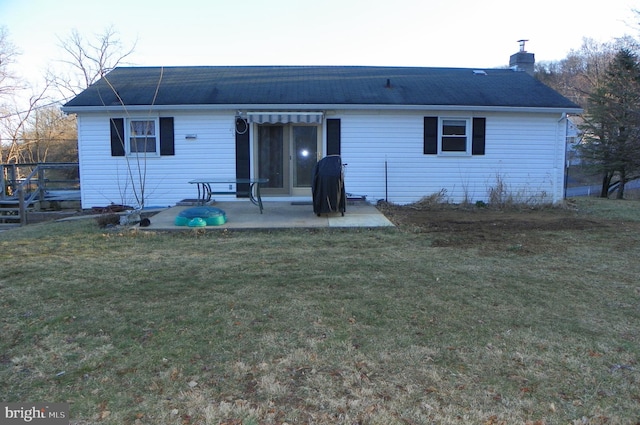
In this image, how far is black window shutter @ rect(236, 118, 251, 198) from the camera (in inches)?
470

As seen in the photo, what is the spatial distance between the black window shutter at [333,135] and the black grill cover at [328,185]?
279 cm

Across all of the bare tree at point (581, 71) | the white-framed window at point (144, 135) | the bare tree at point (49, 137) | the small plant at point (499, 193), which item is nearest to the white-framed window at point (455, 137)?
the small plant at point (499, 193)

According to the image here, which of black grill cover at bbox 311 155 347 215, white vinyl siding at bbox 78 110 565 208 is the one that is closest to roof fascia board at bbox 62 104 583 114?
white vinyl siding at bbox 78 110 565 208

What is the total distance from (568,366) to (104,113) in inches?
455

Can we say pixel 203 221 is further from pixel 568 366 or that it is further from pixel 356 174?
pixel 568 366

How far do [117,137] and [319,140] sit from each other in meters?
4.98

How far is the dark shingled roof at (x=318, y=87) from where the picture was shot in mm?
11914

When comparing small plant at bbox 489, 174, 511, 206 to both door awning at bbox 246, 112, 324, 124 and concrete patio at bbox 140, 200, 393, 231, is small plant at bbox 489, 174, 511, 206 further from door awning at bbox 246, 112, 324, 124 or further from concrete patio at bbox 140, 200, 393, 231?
door awning at bbox 246, 112, 324, 124

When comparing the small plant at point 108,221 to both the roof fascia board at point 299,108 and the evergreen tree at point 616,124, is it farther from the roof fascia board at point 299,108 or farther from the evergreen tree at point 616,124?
the evergreen tree at point 616,124

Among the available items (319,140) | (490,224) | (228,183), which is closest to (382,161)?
(319,140)

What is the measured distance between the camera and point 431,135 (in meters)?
12.2

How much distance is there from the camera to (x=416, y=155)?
12.3 meters

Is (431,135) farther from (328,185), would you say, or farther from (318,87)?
(328,185)

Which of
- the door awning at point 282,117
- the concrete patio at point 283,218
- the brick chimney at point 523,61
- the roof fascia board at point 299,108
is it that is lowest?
the concrete patio at point 283,218
